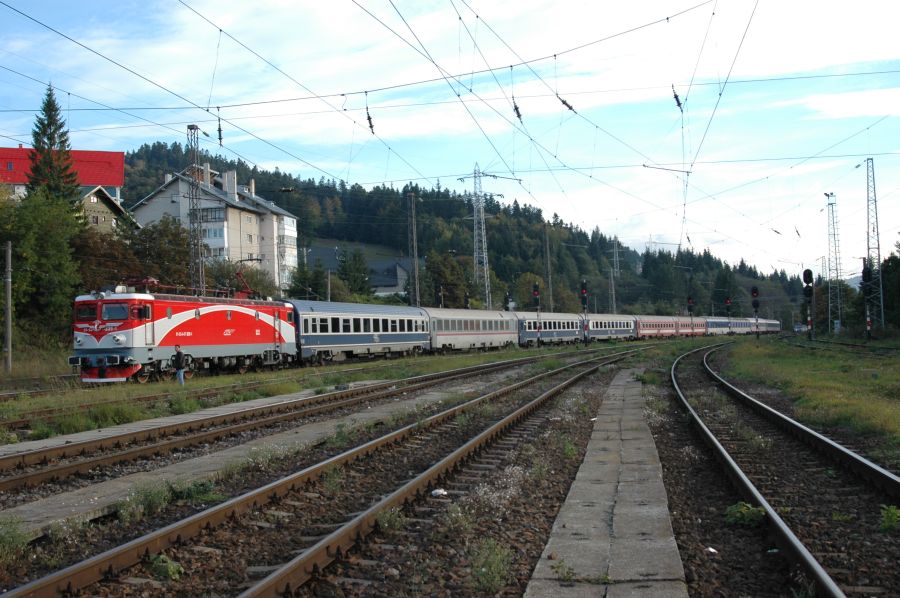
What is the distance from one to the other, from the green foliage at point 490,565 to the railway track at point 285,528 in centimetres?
116

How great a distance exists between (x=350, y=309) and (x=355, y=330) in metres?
1.10

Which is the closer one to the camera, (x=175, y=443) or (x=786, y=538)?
(x=786, y=538)

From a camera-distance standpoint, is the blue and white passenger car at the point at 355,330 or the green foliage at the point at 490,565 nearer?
the green foliage at the point at 490,565

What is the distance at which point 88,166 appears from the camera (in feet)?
294

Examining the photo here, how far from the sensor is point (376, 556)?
654 cm

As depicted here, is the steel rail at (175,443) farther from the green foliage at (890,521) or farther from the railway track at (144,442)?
the green foliage at (890,521)

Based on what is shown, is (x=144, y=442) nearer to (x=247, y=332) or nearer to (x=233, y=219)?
(x=247, y=332)

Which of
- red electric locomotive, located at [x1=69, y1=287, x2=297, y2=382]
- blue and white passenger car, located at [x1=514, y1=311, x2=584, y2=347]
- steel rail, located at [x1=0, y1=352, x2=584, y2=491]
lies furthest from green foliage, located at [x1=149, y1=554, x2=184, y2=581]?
blue and white passenger car, located at [x1=514, y1=311, x2=584, y2=347]

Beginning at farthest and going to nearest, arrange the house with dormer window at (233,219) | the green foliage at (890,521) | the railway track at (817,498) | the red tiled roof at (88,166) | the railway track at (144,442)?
the red tiled roof at (88,166)
the house with dormer window at (233,219)
the railway track at (144,442)
the green foliage at (890,521)
the railway track at (817,498)

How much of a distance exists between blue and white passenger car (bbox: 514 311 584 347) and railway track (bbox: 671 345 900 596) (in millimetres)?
42932

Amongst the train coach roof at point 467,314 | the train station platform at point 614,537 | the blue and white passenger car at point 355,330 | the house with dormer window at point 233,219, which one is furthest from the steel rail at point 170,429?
the house with dormer window at point 233,219

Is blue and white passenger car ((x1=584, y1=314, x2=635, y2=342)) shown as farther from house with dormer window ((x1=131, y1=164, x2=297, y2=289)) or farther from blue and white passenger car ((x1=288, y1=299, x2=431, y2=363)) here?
house with dormer window ((x1=131, y1=164, x2=297, y2=289))

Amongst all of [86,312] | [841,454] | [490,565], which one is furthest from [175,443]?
[86,312]

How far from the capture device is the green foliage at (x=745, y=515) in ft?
23.9
